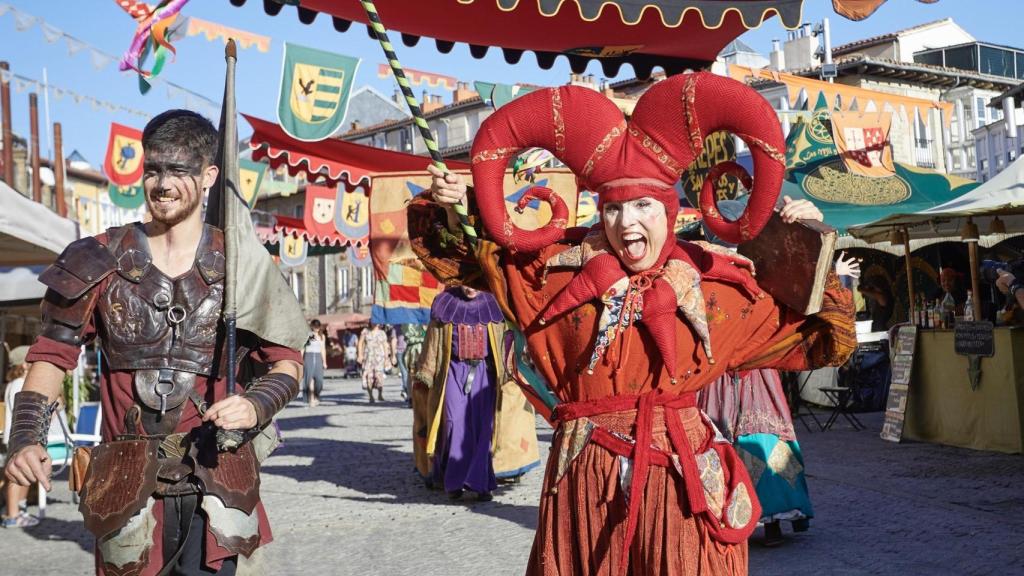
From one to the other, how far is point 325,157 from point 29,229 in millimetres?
3708

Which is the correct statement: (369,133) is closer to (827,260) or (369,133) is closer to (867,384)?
(867,384)

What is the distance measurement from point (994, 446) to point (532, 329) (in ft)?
26.7

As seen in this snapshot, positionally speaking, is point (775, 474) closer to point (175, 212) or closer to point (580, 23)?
point (580, 23)

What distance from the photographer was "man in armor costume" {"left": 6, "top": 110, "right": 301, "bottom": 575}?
3145 mm

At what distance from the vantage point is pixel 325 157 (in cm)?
1095

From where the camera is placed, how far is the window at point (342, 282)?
59775 mm

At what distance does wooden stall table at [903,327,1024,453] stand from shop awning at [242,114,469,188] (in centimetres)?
556

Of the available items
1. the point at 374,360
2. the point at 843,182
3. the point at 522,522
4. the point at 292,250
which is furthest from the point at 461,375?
the point at 374,360

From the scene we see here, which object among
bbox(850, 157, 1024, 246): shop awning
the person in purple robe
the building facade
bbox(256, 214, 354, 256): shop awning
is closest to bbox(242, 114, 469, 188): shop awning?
the person in purple robe

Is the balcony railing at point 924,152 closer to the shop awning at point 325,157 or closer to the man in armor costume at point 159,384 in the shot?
the shop awning at point 325,157

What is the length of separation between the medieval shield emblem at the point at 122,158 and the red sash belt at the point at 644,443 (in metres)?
14.3

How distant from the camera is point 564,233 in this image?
3.61m

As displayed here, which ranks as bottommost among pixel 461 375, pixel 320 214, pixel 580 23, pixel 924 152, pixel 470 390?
pixel 470 390

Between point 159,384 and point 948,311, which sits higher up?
point 948,311
